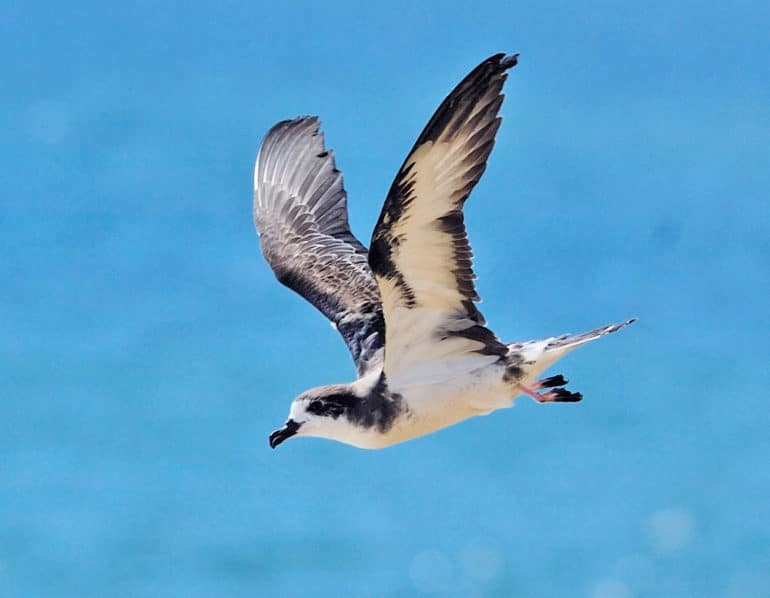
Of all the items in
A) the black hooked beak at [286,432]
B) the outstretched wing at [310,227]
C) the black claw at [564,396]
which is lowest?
the black hooked beak at [286,432]

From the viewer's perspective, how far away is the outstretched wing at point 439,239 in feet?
28.6

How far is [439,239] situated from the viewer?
9.23 m

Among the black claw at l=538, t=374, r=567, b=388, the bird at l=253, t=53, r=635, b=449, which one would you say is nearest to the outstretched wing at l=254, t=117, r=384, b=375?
the bird at l=253, t=53, r=635, b=449

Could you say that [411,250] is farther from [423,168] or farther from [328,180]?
[328,180]

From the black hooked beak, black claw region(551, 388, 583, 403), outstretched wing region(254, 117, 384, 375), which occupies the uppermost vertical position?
outstretched wing region(254, 117, 384, 375)

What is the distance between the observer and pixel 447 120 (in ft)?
28.6

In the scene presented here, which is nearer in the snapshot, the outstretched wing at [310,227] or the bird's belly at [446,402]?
the bird's belly at [446,402]

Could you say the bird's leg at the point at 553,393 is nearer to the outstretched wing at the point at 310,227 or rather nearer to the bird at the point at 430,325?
the bird at the point at 430,325

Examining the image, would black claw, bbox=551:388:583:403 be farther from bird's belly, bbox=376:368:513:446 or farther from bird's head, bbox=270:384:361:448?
bird's head, bbox=270:384:361:448

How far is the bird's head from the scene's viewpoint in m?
9.70

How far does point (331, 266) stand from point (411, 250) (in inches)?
114

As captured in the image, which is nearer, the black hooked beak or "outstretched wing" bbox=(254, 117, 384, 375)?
the black hooked beak

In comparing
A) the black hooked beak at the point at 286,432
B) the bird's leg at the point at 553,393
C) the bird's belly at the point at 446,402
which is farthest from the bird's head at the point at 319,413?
the bird's leg at the point at 553,393

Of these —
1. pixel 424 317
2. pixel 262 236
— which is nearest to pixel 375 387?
pixel 424 317
